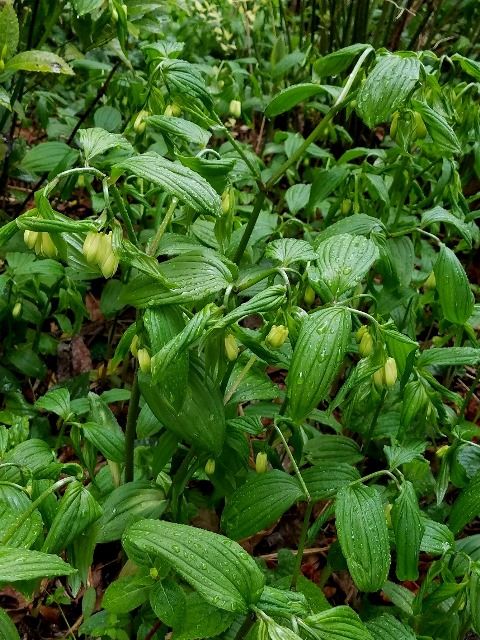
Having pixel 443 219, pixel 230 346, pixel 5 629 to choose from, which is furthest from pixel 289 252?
pixel 5 629

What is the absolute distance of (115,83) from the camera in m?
2.57

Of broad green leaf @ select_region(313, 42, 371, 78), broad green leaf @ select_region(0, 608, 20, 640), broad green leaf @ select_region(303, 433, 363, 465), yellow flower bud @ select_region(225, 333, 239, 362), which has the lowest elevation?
broad green leaf @ select_region(303, 433, 363, 465)

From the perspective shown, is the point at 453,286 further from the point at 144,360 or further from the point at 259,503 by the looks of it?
the point at 144,360

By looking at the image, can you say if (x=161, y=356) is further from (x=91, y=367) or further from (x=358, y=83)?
(x=91, y=367)

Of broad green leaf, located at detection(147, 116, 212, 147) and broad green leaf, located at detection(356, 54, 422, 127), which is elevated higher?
broad green leaf, located at detection(356, 54, 422, 127)

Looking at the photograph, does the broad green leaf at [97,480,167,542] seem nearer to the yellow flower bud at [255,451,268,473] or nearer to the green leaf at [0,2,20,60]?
the yellow flower bud at [255,451,268,473]

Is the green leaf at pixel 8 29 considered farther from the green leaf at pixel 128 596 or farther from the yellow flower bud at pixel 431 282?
the green leaf at pixel 128 596

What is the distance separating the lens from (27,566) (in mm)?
917

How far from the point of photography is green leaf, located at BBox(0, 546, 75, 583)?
89 cm

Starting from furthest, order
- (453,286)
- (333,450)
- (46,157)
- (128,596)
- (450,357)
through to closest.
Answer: (46,157), (333,450), (453,286), (450,357), (128,596)

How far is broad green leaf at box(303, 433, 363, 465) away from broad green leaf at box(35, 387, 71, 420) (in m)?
0.61

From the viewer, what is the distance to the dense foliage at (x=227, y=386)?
1.08m

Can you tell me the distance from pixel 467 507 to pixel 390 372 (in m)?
0.47

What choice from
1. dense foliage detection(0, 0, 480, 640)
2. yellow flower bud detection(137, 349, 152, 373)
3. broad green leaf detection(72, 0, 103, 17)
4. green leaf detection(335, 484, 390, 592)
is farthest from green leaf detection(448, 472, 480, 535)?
broad green leaf detection(72, 0, 103, 17)
